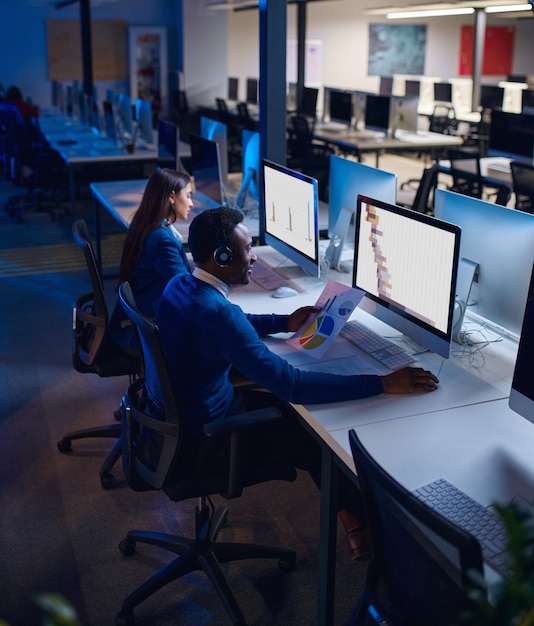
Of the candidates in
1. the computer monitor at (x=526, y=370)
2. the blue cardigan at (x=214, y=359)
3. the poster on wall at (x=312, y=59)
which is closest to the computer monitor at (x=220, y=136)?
the blue cardigan at (x=214, y=359)

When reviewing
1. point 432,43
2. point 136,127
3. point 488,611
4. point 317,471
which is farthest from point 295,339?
point 432,43

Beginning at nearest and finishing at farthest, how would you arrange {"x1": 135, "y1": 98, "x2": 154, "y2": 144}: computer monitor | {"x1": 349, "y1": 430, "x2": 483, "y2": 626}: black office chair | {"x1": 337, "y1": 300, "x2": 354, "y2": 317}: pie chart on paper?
{"x1": 349, "y1": 430, "x2": 483, "y2": 626}: black office chair → {"x1": 337, "y1": 300, "x2": 354, "y2": 317}: pie chart on paper → {"x1": 135, "y1": 98, "x2": 154, "y2": 144}: computer monitor

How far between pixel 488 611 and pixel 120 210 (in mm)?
4325

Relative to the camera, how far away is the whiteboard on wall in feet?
43.2

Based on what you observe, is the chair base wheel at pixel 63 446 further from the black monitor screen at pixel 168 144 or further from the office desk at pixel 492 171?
the office desk at pixel 492 171

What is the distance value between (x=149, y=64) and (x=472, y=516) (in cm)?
1353

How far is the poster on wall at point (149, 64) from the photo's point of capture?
13633 mm

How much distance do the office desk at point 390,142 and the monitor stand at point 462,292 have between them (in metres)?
6.45

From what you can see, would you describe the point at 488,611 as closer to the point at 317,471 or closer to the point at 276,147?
the point at 317,471

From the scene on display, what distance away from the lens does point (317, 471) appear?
7.79 ft

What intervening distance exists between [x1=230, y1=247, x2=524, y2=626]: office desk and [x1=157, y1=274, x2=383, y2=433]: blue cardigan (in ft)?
0.18

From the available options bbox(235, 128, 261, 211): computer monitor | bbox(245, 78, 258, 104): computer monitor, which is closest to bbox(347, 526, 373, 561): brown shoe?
bbox(235, 128, 261, 211): computer monitor

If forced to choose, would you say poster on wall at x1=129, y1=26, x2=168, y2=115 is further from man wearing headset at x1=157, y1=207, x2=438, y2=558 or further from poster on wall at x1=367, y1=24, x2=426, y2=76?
man wearing headset at x1=157, y1=207, x2=438, y2=558

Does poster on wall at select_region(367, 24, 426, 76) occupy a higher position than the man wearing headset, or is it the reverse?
poster on wall at select_region(367, 24, 426, 76)
